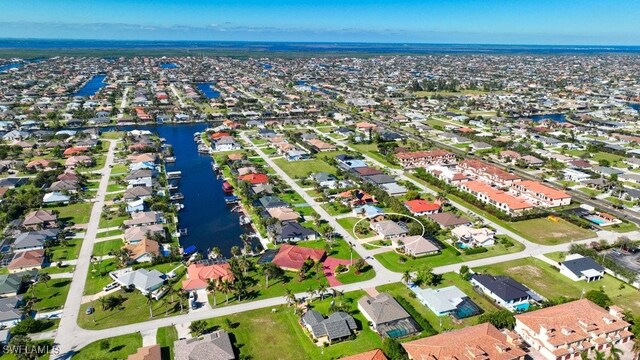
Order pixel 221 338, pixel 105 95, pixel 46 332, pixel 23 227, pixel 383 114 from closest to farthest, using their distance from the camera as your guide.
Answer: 1. pixel 221 338
2. pixel 46 332
3. pixel 23 227
4. pixel 383 114
5. pixel 105 95

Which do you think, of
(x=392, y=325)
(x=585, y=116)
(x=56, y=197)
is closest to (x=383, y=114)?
(x=585, y=116)

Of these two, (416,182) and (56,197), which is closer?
(56,197)

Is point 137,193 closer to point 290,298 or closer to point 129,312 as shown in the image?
point 129,312

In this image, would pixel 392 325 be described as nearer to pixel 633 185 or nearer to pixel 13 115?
pixel 633 185

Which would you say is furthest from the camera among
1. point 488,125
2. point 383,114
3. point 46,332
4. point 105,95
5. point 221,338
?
point 105,95

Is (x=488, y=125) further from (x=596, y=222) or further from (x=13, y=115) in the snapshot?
(x=13, y=115)
